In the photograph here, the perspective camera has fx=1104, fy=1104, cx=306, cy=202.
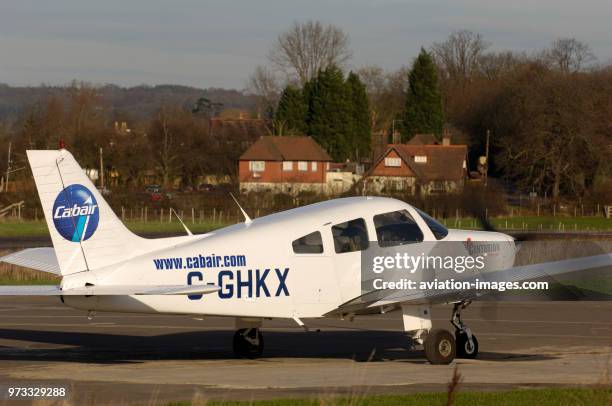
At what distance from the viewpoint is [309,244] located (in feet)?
53.0

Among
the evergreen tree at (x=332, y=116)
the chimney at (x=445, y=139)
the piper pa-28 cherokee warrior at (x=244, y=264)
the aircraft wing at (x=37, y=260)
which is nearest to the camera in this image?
the piper pa-28 cherokee warrior at (x=244, y=264)

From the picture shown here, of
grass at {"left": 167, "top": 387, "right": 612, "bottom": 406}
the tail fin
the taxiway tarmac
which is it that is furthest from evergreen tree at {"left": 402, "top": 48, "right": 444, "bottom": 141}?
grass at {"left": 167, "top": 387, "right": 612, "bottom": 406}

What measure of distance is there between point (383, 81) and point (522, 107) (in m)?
49.8

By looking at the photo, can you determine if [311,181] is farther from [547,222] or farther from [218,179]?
[547,222]

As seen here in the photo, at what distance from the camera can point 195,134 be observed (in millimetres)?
98500

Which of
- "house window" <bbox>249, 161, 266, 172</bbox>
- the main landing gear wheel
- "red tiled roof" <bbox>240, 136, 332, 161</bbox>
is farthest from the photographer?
"house window" <bbox>249, 161, 266, 172</bbox>

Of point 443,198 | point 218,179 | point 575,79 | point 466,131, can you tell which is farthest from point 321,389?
point 466,131

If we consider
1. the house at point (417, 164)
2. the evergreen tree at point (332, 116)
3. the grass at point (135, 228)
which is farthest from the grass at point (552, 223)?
the evergreen tree at point (332, 116)

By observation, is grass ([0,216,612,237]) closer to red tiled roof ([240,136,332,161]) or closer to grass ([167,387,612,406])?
red tiled roof ([240,136,332,161])

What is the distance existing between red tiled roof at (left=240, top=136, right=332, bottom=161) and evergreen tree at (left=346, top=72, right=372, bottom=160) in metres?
9.80

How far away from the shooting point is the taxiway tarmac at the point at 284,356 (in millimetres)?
13953

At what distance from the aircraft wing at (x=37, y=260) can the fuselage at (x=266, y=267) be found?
76.4 inches

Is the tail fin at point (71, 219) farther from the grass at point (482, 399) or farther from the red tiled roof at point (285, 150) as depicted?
the red tiled roof at point (285, 150)

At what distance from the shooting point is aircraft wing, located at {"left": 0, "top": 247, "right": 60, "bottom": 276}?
17.1m
